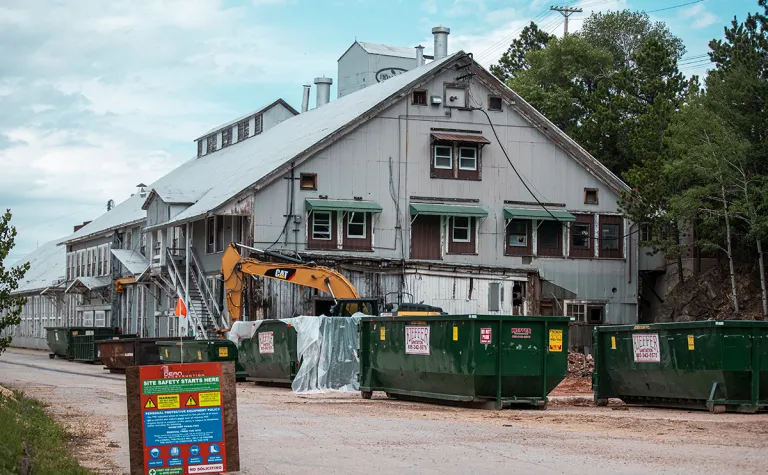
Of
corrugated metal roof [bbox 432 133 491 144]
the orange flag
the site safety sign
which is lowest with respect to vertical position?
the site safety sign

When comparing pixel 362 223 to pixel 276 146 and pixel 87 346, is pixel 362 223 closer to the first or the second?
pixel 276 146

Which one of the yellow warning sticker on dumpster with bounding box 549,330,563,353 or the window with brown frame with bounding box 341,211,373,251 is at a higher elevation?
the window with brown frame with bounding box 341,211,373,251

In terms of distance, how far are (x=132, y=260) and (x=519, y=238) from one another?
20472 millimetres

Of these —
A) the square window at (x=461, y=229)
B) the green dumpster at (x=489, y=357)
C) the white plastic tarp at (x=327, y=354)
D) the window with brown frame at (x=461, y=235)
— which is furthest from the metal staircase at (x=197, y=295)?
the green dumpster at (x=489, y=357)

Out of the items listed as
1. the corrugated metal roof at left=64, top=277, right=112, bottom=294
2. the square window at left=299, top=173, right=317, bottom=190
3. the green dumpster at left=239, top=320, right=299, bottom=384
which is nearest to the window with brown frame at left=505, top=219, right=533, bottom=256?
the square window at left=299, top=173, right=317, bottom=190

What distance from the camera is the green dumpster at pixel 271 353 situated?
29.2m

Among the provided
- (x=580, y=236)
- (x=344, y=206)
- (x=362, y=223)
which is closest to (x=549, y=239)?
(x=580, y=236)

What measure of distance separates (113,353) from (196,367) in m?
28.1

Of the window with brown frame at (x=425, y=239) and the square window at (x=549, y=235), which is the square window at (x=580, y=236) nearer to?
the square window at (x=549, y=235)

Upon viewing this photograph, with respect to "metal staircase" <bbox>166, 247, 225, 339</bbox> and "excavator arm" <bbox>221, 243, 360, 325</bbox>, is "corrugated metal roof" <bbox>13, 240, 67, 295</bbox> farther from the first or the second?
"excavator arm" <bbox>221, 243, 360, 325</bbox>

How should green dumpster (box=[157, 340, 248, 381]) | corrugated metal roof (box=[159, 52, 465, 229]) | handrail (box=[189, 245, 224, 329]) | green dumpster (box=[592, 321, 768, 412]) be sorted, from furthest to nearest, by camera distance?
handrail (box=[189, 245, 224, 329]) < corrugated metal roof (box=[159, 52, 465, 229]) < green dumpster (box=[157, 340, 248, 381]) < green dumpster (box=[592, 321, 768, 412])

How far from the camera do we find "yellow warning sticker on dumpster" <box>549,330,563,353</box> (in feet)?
73.4

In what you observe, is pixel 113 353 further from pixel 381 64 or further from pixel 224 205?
pixel 381 64

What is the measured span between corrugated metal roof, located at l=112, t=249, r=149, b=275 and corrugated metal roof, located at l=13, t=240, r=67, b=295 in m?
15.8
